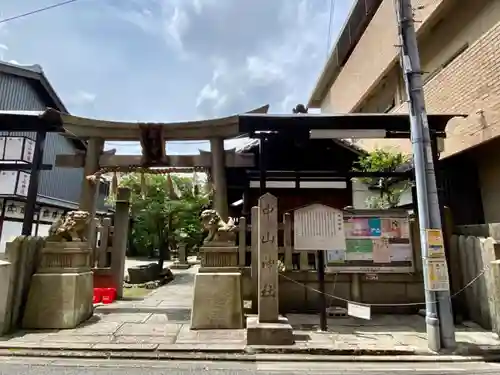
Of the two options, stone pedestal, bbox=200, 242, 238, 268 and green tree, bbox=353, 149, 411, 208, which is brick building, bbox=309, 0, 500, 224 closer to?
green tree, bbox=353, 149, 411, 208

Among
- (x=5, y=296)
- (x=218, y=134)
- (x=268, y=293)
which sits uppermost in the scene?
(x=218, y=134)

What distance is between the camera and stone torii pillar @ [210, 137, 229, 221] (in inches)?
321

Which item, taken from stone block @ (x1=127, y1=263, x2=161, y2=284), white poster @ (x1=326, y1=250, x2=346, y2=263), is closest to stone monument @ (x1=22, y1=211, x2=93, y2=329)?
white poster @ (x1=326, y1=250, x2=346, y2=263)

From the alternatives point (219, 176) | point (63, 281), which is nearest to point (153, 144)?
point (219, 176)

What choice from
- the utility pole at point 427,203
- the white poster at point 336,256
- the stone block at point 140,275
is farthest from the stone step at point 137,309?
the stone block at point 140,275

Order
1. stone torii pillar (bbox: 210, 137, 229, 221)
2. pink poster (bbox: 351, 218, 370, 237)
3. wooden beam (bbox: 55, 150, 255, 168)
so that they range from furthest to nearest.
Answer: wooden beam (bbox: 55, 150, 255, 168) → pink poster (bbox: 351, 218, 370, 237) → stone torii pillar (bbox: 210, 137, 229, 221)

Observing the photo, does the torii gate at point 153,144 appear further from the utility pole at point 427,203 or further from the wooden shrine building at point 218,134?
the utility pole at point 427,203

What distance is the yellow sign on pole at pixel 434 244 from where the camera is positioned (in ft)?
19.5

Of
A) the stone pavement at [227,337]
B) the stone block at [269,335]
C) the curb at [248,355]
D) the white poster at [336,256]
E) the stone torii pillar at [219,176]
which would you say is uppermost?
the stone torii pillar at [219,176]

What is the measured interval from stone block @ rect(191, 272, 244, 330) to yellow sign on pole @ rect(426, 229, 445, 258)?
3.69 m

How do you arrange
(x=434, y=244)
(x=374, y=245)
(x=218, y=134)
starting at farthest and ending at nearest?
(x=218, y=134)
(x=374, y=245)
(x=434, y=244)

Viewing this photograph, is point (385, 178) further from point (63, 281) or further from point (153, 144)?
point (63, 281)

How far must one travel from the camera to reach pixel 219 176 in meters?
8.47

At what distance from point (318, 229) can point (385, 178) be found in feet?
16.7
